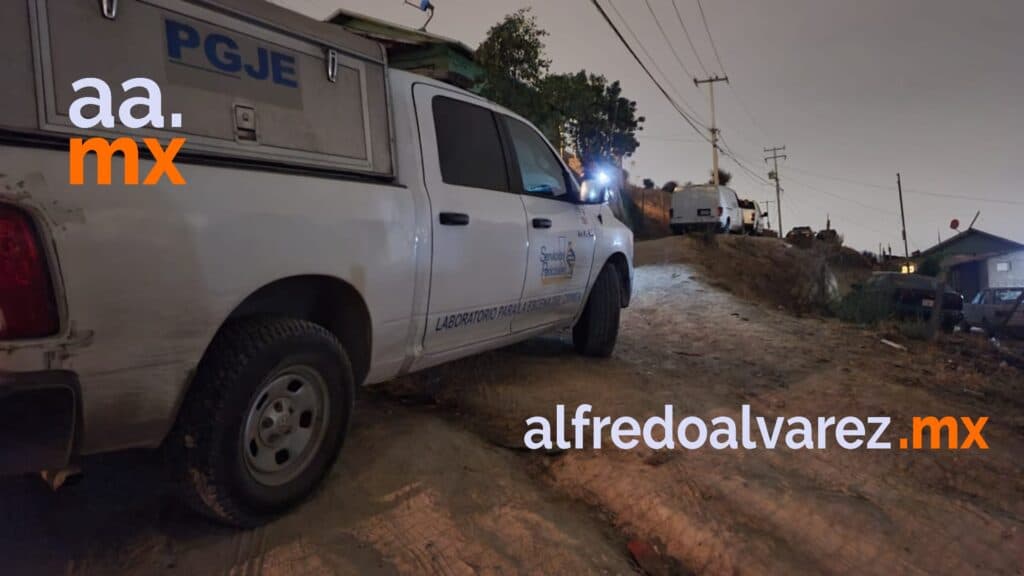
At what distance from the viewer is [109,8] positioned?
75.8 inches

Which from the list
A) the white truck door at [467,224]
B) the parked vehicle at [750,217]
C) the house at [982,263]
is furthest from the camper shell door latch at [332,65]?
the house at [982,263]

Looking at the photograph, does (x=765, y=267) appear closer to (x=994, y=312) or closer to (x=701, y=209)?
(x=994, y=312)

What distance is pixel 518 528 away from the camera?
2.51m

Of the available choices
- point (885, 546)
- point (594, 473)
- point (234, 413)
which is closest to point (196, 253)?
point (234, 413)

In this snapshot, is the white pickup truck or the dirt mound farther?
the dirt mound

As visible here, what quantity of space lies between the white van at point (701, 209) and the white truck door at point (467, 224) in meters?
19.7

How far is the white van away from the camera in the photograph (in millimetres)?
22797

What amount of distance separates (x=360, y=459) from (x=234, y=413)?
0.98 m

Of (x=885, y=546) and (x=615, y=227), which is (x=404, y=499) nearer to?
(x=885, y=546)

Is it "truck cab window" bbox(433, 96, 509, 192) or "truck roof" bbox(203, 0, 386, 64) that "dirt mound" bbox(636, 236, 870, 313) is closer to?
"truck cab window" bbox(433, 96, 509, 192)

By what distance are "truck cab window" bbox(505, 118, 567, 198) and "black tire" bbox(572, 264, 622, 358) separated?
106 cm

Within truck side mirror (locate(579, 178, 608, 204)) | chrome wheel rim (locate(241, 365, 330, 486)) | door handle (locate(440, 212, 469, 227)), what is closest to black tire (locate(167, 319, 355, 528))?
chrome wheel rim (locate(241, 365, 330, 486))

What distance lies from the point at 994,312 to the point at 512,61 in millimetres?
13958

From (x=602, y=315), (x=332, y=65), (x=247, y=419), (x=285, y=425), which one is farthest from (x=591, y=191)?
(x=247, y=419)
